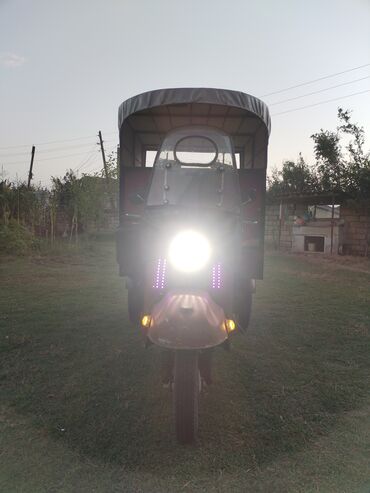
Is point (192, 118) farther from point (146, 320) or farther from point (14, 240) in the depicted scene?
point (14, 240)

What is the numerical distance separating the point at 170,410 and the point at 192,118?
3751mm

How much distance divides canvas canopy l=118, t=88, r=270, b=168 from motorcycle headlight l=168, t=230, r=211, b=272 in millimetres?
1691

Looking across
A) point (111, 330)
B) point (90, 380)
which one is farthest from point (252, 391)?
point (111, 330)

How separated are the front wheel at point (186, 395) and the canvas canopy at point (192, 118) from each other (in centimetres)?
255

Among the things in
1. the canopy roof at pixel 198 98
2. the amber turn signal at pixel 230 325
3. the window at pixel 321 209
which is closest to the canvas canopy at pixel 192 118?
the canopy roof at pixel 198 98

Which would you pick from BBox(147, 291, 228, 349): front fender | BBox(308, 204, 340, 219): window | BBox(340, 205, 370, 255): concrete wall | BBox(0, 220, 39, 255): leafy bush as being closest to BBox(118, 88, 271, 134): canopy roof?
BBox(147, 291, 228, 349): front fender

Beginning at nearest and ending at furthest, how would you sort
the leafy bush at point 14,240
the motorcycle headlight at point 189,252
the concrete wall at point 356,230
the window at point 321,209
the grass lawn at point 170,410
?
the grass lawn at point 170,410 → the motorcycle headlight at point 189,252 → the leafy bush at point 14,240 → the concrete wall at point 356,230 → the window at point 321,209

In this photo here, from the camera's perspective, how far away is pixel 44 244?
13672 millimetres

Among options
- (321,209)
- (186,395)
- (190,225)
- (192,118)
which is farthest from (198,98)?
(321,209)

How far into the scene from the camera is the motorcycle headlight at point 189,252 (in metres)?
2.66

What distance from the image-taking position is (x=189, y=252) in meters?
Result: 2.67

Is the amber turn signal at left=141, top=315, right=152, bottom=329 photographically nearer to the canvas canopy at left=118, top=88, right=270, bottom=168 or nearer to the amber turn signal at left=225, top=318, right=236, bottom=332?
the amber turn signal at left=225, top=318, right=236, bottom=332

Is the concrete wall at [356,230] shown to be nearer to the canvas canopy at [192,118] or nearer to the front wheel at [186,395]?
the canvas canopy at [192,118]

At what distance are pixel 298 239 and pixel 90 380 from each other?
13.6 m
